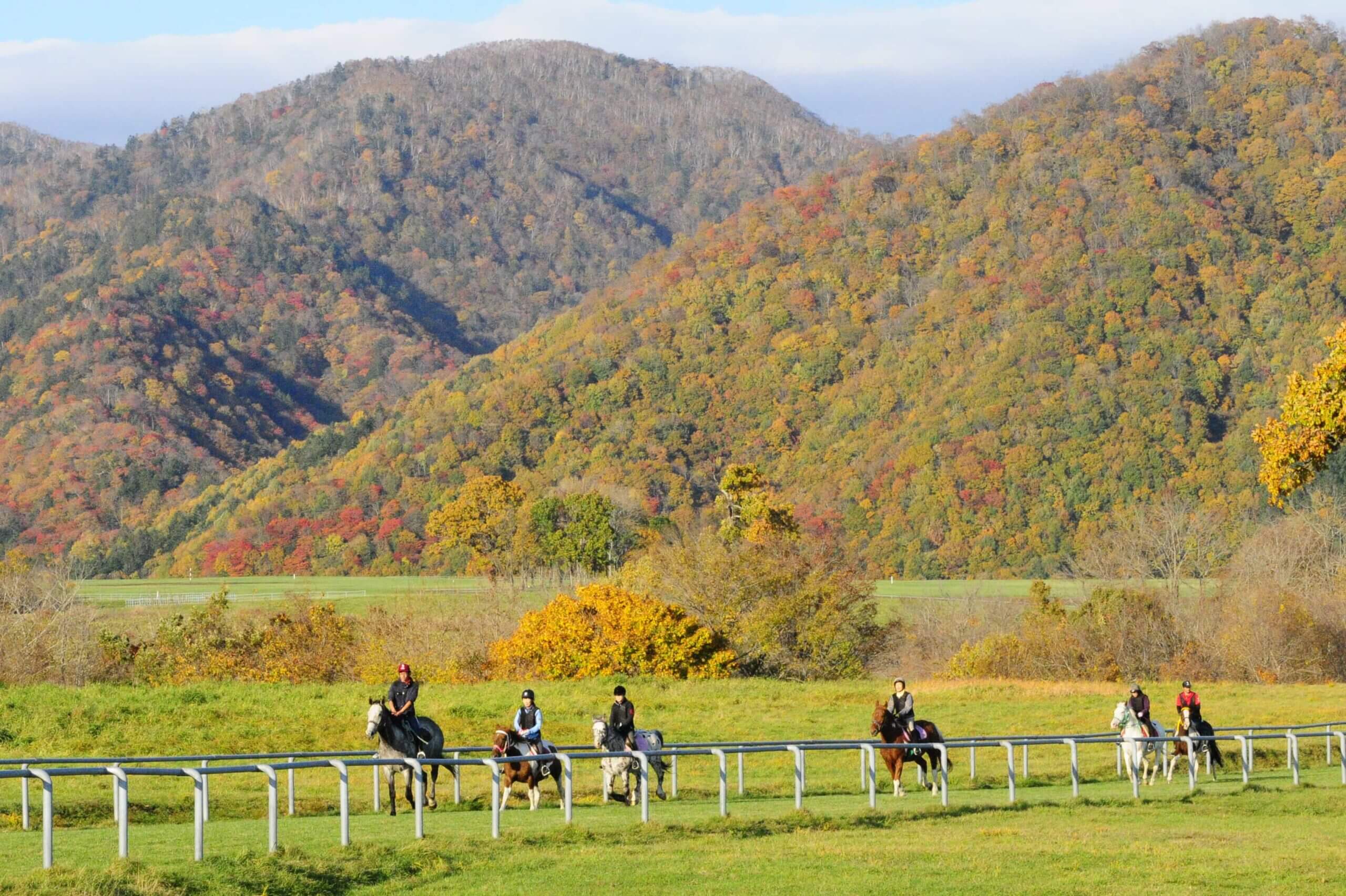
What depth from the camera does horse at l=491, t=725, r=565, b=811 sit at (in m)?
21.7

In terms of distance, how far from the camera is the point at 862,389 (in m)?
145

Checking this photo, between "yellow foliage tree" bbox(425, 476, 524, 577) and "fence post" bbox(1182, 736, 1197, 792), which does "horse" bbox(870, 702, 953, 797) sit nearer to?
"fence post" bbox(1182, 736, 1197, 792)

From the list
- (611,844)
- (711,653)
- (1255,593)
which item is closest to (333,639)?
(711,653)

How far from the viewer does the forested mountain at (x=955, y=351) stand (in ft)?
396

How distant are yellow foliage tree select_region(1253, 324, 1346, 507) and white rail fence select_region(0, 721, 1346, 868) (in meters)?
4.28

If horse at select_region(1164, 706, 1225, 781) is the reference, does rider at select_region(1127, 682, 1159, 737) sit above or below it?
above

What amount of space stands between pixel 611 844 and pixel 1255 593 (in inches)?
2134

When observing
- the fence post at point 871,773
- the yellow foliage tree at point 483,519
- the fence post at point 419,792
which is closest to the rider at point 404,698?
the fence post at point 419,792

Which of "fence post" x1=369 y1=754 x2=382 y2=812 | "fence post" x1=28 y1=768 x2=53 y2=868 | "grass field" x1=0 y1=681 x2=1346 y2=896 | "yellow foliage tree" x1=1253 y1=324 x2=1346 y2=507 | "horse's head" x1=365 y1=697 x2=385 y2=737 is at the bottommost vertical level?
"grass field" x1=0 y1=681 x2=1346 y2=896

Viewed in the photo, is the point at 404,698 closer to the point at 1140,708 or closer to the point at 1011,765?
the point at 1011,765

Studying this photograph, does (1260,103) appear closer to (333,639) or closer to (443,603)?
(443,603)

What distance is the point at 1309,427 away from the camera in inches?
1079

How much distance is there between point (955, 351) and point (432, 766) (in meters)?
124

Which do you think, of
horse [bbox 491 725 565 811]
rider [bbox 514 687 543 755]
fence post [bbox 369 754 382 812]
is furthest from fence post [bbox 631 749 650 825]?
fence post [bbox 369 754 382 812]
